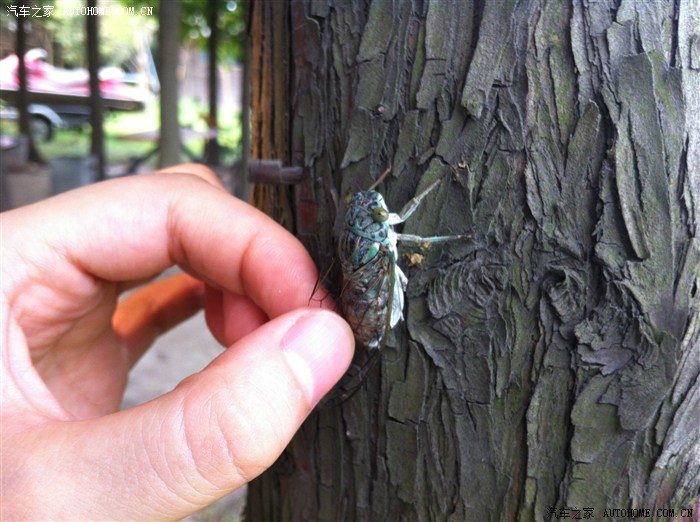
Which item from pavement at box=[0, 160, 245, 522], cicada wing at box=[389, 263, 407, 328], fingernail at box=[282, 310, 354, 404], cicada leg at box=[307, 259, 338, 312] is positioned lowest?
pavement at box=[0, 160, 245, 522]

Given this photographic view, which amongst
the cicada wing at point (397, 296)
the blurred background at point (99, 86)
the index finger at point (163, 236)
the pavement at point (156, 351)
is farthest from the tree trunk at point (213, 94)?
the cicada wing at point (397, 296)

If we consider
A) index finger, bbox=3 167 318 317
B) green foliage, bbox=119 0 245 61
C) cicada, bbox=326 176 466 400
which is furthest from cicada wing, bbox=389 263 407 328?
green foliage, bbox=119 0 245 61

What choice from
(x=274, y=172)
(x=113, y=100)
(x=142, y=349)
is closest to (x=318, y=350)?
(x=274, y=172)

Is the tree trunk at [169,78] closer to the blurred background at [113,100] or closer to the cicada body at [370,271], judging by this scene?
the blurred background at [113,100]

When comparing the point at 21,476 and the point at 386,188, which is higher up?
the point at 386,188

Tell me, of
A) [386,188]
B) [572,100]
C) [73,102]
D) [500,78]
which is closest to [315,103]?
[386,188]

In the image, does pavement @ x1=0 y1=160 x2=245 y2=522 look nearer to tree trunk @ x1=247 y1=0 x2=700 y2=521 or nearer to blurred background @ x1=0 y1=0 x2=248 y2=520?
blurred background @ x1=0 y1=0 x2=248 y2=520

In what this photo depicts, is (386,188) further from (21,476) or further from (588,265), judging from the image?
(21,476)
